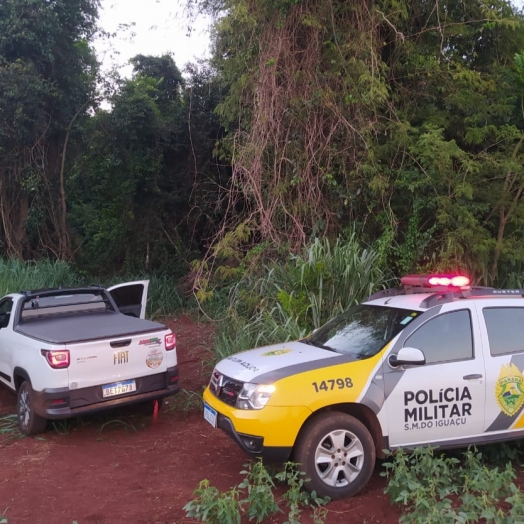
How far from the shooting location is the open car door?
8.12 meters

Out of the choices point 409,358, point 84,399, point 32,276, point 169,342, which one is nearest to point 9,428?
point 84,399

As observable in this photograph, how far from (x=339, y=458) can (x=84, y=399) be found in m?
2.83

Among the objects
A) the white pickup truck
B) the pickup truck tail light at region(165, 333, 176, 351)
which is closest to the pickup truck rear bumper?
the white pickup truck

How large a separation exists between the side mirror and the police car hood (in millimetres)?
416

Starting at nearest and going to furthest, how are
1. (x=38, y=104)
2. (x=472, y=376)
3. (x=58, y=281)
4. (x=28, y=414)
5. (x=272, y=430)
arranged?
1. (x=272, y=430)
2. (x=472, y=376)
3. (x=28, y=414)
4. (x=58, y=281)
5. (x=38, y=104)

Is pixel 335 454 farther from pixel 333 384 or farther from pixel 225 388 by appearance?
pixel 225 388

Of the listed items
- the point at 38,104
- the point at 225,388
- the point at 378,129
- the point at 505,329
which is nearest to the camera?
the point at 225,388

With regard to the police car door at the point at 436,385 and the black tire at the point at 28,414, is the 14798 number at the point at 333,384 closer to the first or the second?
the police car door at the point at 436,385

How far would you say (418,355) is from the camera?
4625 mm

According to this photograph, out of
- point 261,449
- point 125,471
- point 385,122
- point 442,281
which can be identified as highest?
point 385,122

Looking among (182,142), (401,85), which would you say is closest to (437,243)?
(401,85)

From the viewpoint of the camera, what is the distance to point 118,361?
6289 mm

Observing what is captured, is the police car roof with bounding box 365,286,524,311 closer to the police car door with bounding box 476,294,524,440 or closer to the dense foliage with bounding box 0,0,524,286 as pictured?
the police car door with bounding box 476,294,524,440

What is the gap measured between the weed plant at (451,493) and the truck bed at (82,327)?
3210 millimetres
